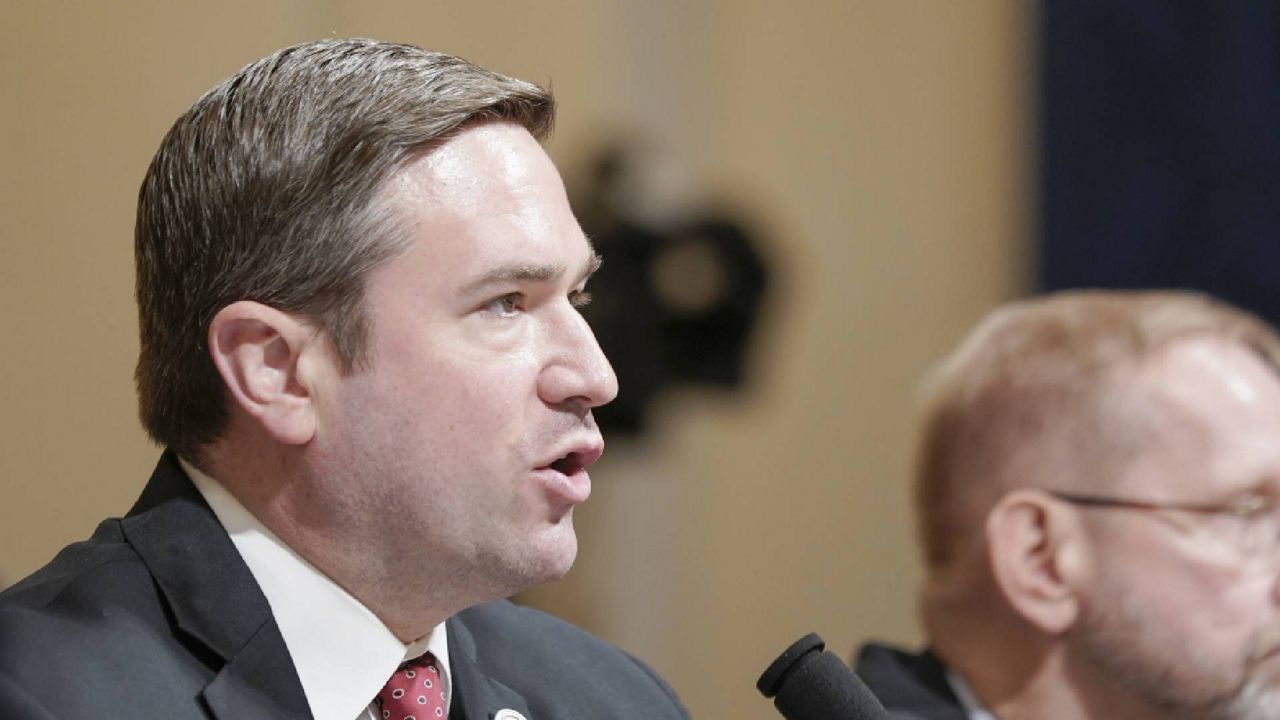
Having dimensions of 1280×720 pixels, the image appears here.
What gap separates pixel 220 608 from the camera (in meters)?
Answer: 1.61

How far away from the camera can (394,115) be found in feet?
5.45

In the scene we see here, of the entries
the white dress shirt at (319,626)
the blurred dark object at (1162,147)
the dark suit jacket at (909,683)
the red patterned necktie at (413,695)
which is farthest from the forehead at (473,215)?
the blurred dark object at (1162,147)

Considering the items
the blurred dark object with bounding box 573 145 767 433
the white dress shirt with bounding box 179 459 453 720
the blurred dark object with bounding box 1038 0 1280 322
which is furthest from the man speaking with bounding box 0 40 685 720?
the blurred dark object with bounding box 1038 0 1280 322

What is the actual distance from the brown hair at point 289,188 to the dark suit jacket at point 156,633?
123 mm

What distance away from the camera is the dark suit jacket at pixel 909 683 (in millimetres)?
2340

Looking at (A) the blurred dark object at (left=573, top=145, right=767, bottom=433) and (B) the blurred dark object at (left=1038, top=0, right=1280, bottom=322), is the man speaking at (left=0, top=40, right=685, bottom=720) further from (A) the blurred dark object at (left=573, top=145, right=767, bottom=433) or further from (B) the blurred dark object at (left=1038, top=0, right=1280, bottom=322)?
(B) the blurred dark object at (left=1038, top=0, right=1280, bottom=322)

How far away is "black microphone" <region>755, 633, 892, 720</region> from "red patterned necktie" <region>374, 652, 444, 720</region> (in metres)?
0.37

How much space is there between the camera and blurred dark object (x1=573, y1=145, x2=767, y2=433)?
3.72 m

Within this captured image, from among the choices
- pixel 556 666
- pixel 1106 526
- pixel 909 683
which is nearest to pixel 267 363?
pixel 556 666

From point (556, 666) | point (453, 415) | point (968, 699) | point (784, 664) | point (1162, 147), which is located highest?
point (453, 415)

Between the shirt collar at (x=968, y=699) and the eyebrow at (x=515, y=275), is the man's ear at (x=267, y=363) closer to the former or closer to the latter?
the eyebrow at (x=515, y=275)

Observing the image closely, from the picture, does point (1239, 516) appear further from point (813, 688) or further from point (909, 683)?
point (813, 688)

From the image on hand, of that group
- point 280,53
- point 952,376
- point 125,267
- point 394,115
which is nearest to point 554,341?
point 394,115

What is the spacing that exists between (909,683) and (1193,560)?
43 cm
